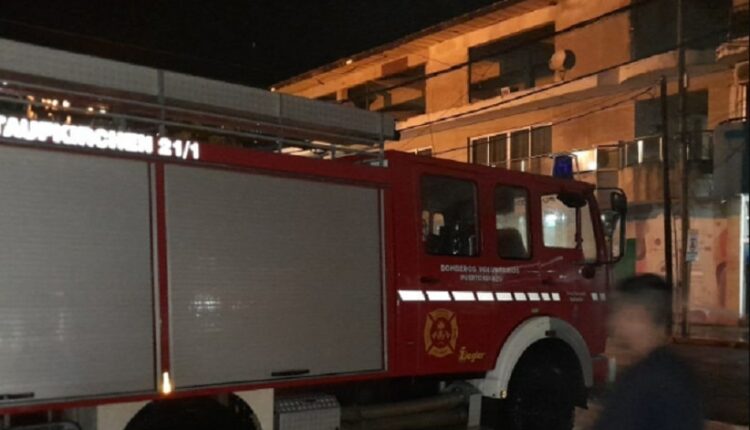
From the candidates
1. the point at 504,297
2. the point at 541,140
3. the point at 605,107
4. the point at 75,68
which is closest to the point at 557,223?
the point at 504,297

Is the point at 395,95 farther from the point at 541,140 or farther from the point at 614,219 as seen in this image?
the point at 614,219

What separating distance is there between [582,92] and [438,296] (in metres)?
14.9

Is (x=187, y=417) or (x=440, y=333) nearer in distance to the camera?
(x=187, y=417)

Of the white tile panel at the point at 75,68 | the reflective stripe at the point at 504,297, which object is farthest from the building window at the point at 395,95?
the white tile panel at the point at 75,68

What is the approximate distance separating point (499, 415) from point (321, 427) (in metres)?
1.76

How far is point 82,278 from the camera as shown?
12.4 ft

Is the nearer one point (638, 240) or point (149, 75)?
point (149, 75)

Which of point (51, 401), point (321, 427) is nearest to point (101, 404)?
point (51, 401)

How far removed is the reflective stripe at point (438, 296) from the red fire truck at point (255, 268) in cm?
1

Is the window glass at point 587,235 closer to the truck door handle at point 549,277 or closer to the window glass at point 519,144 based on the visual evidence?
the truck door handle at point 549,277

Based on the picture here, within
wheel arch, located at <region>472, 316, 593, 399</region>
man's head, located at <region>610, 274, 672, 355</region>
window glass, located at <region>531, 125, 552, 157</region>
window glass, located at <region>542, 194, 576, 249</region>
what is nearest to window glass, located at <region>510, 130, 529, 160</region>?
window glass, located at <region>531, 125, 552, 157</region>

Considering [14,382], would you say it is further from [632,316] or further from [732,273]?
[732,273]

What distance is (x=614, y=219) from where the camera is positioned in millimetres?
6551

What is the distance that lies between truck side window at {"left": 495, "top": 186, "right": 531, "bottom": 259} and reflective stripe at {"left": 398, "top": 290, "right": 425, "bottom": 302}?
3.05 feet
